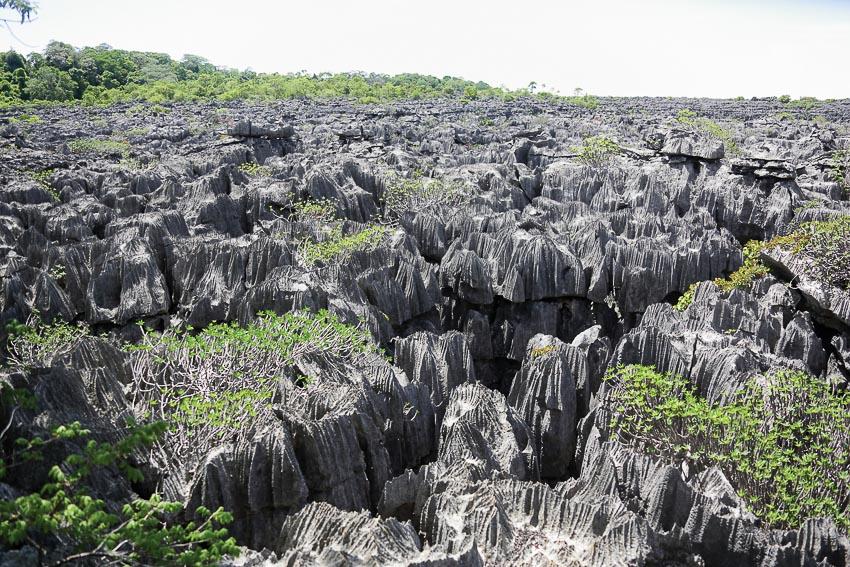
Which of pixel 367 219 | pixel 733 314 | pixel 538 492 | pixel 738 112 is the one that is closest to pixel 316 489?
pixel 538 492

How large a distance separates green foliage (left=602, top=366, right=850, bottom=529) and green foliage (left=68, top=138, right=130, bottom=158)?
44811 mm

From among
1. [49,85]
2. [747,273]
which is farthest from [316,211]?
[49,85]

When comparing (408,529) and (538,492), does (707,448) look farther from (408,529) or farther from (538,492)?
(408,529)

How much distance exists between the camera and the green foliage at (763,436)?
1033 centimetres

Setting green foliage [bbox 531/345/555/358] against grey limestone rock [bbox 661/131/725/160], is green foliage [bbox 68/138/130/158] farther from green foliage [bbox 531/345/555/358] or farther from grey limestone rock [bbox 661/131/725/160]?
green foliage [bbox 531/345/555/358]

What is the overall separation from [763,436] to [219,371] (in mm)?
10850

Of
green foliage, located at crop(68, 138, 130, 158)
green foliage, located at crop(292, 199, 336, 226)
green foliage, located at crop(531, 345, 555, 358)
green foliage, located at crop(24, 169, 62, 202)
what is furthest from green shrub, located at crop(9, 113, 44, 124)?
green foliage, located at crop(531, 345, 555, 358)

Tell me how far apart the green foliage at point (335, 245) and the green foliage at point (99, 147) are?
30.3 meters

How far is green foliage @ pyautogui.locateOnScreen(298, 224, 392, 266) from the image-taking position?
70.2 ft

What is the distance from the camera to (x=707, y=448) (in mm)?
11898

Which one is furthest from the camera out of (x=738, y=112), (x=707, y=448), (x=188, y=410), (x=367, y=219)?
(x=738, y=112)

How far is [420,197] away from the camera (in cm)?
3212

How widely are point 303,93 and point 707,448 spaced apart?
10554cm

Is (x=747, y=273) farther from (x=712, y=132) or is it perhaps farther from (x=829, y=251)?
(x=712, y=132)
